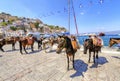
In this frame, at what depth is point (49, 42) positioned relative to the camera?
12.8 meters

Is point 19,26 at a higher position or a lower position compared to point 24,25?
higher

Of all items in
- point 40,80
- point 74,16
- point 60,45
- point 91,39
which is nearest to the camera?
point 40,80

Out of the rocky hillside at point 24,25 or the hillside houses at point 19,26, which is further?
the rocky hillside at point 24,25

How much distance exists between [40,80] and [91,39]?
3.85 m

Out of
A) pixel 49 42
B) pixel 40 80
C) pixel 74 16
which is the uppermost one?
pixel 74 16

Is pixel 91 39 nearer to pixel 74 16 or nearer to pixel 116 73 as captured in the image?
pixel 116 73

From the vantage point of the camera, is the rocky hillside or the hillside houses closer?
the hillside houses

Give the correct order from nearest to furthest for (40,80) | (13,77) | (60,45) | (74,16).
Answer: (40,80)
(13,77)
(60,45)
(74,16)

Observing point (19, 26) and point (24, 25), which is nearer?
point (24, 25)

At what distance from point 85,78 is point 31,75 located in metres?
2.36

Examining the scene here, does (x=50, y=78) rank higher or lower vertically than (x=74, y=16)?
lower

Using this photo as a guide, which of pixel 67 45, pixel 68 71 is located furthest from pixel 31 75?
pixel 67 45

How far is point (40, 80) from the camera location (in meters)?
4.95

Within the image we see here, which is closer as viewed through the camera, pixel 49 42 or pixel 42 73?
pixel 42 73
